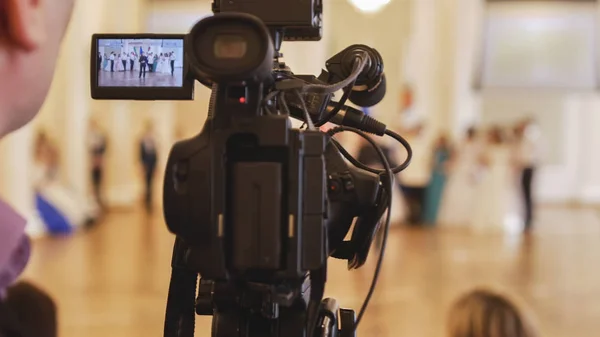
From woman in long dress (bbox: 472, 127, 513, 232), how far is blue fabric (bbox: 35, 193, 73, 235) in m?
4.91

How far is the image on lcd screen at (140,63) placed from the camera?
90cm

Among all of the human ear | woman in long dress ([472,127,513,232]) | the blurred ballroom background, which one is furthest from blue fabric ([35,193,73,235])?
the human ear

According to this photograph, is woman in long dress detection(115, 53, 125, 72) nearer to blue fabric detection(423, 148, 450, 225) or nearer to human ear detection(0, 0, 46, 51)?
human ear detection(0, 0, 46, 51)

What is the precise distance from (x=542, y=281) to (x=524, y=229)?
10.2 ft

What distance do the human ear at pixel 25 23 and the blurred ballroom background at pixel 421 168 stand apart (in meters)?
3.21

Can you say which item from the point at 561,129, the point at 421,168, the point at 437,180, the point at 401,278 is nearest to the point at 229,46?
the point at 401,278

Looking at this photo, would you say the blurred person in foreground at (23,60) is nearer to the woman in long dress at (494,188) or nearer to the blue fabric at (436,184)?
the woman in long dress at (494,188)

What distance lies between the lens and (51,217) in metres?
7.46

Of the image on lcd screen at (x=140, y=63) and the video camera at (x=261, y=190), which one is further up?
the image on lcd screen at (x=140, y=63)

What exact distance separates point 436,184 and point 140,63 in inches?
319

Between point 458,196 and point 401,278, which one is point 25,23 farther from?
point 458,196

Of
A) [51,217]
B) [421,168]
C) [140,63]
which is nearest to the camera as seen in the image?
[140,63]

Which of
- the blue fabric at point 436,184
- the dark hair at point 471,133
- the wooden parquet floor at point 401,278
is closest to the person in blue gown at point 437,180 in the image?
the blue fabric at point 436,184

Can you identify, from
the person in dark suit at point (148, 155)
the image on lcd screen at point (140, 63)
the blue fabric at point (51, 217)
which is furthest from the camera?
the person in dark suit at point (148, 155)
